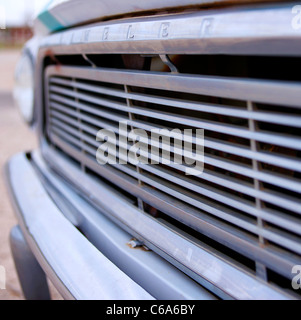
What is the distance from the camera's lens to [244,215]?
1.02m

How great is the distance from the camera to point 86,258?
133 centimetres

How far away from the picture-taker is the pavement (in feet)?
7.18

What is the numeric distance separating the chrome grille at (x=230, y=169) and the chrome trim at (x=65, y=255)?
23 centimetres

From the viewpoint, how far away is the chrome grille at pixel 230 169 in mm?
859

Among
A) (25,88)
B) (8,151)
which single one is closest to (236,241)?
(25,88)

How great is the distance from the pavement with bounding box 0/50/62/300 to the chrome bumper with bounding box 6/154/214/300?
20.6 inches

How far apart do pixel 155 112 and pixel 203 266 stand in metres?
0.45
